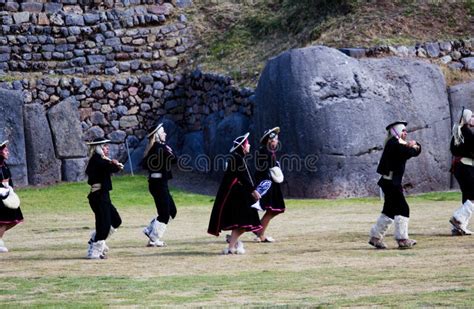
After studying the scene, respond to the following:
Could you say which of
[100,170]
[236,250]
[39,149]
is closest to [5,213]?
[100,170]

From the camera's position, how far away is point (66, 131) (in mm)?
33781

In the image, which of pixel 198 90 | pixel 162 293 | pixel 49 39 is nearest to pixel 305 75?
pixel 198 90

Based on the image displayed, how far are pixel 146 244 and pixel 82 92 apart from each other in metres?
14.2

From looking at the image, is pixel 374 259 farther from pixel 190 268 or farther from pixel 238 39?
pixel 238 39

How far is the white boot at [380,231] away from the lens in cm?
1858

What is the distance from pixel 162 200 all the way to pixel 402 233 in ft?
13.8

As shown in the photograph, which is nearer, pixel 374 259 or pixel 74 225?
pixel 374 259

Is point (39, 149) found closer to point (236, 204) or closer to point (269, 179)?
point (269, 179)

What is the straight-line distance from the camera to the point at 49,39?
35.3 meters

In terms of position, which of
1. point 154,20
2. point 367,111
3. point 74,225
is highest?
point 154,20

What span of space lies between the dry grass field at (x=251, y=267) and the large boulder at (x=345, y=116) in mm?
2761

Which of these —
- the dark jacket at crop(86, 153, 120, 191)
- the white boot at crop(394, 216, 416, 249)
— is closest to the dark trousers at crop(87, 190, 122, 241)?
the dark jacket at crop(86, 153, 120, 191)

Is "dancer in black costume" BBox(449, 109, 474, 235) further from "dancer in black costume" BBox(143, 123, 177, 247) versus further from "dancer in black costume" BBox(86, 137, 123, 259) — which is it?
"dancer in black costume" BBox(86, 137, 123, 259)

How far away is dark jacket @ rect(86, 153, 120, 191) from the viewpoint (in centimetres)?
1877
